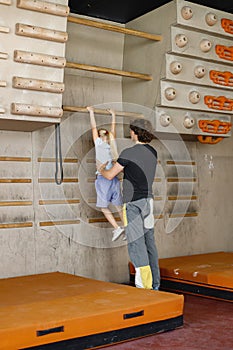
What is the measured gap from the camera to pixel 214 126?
672cm

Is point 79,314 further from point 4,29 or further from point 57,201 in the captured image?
point 4,29

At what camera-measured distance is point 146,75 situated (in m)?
6.22

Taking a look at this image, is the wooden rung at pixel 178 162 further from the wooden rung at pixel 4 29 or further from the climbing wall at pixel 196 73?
the wooden rung at pixel 4 29

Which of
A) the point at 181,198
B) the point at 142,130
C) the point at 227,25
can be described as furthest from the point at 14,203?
the point at 227,25

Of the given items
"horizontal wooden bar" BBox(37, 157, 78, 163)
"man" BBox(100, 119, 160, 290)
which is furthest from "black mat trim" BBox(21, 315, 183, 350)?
"horizontal wooden bar" BBox(37, 157, 78, 163)

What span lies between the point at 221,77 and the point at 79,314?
12.6 feet

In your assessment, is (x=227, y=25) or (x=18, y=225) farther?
(x=227, y=25)

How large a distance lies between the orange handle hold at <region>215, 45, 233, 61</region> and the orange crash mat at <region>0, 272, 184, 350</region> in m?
3.20

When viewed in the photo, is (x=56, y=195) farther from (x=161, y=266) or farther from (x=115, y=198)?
(x=161, y=266)

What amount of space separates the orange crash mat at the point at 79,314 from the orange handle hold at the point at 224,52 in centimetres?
320

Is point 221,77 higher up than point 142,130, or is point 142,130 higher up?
point 221,77

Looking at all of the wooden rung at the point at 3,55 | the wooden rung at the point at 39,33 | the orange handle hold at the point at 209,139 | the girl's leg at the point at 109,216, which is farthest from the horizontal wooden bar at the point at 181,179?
the wooden rung at the point at 3,55

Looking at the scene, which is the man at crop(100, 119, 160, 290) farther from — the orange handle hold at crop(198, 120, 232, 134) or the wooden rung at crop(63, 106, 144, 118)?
the orange handle hold at crop(198, 120, 232, 134)

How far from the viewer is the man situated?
209 inches
